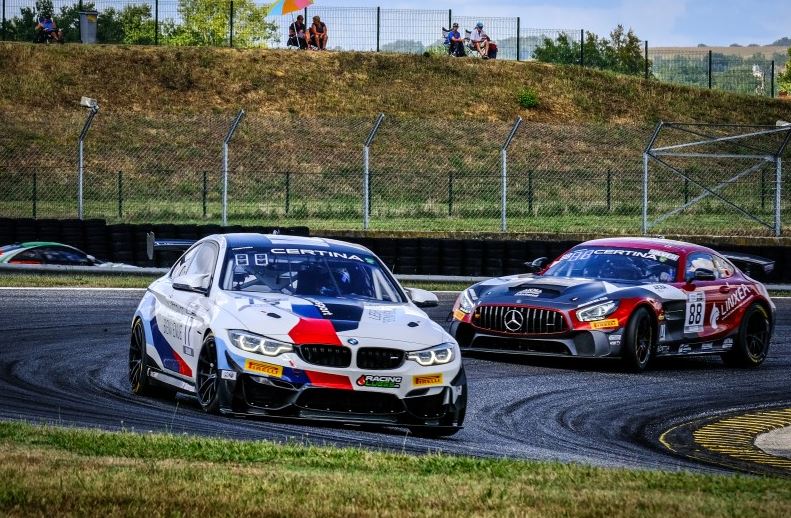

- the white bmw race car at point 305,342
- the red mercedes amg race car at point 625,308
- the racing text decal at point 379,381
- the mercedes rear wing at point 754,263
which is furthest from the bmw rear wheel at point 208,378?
the mercedes rear wing at point 754,263

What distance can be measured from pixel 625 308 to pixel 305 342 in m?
5.43

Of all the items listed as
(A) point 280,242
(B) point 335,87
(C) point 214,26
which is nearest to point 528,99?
(B) point 335,87

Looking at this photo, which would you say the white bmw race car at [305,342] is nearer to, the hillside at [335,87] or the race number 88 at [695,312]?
the race number 88 at [695,312]

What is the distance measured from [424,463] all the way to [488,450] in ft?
5.05

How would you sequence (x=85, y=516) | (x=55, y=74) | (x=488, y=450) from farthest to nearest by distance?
(x=55, y=74)
(x=488, y=450)
(x=85, y=516)

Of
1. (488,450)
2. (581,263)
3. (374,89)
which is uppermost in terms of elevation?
(374,89)

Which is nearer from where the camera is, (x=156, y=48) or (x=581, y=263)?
(x=581, y=263)

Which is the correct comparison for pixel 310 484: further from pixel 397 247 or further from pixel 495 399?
pixel 397 247

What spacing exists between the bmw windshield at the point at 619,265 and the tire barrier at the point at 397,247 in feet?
28.5

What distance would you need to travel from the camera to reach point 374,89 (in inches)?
2181

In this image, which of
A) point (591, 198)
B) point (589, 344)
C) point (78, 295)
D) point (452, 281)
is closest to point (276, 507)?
point (589, 344)

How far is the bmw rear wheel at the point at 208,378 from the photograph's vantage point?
395 inches

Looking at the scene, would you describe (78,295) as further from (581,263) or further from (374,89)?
(374,89)

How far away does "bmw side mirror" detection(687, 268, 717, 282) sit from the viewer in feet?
50.4
